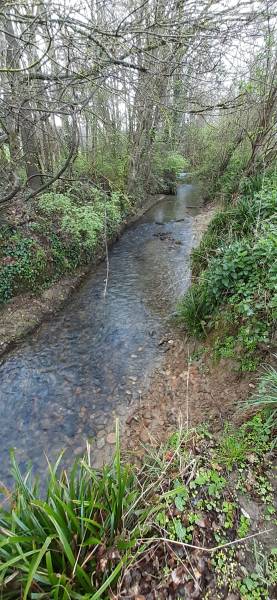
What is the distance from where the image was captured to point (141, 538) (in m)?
1.90

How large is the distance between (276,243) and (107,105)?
9253 mm

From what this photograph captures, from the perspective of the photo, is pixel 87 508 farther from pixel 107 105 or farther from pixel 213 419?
pixel 107 105

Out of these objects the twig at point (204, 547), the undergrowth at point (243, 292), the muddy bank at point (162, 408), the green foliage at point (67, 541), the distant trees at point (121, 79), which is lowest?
the muddy bank at point (162, 408)

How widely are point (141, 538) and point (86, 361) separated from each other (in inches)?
120

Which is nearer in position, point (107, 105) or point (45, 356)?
point (45, 356)

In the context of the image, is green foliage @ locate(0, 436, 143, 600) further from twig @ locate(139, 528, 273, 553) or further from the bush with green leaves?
the bush with green leaves

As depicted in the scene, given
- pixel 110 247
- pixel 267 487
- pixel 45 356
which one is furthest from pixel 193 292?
pixel 110 247

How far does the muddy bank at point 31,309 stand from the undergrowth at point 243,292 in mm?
2739

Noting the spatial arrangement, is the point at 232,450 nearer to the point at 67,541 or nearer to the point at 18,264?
the point at 67,541

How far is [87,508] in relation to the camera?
6.40 feet

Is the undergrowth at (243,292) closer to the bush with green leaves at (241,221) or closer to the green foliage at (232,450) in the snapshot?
the bush with green leaves at (241,221)

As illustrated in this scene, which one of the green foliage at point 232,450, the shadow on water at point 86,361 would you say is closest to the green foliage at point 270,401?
the green foliage at point 232,450

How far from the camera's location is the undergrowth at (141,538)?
1675 mm

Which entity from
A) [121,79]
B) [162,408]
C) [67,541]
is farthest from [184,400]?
[121,79]
